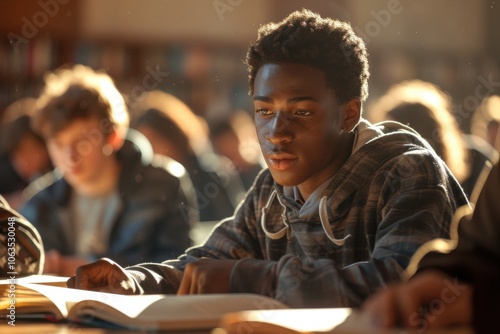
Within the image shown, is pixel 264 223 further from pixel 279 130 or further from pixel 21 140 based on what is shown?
pixel 21 140

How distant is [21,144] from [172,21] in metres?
0.82

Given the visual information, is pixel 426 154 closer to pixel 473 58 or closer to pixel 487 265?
pixel 487 265

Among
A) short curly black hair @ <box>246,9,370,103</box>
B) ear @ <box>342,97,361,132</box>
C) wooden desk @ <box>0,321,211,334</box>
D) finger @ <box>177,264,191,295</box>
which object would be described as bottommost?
wooden desk @ <box>0,321,211,334</box>

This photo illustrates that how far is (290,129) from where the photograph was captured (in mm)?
1322

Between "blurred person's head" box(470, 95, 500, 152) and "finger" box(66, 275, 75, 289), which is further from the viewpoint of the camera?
"blurred person's head" box(470, 95, 500, 152)

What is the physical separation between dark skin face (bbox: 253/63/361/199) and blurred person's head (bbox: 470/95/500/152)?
2.18 ft

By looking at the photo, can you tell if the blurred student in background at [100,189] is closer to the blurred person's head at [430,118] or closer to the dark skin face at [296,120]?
the blurred person's head at [430,118]

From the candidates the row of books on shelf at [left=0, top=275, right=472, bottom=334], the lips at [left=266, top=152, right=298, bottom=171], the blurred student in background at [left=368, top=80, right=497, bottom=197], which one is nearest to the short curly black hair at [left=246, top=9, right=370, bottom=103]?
the lips at [left=266, top=152, right=298, bottom=171]

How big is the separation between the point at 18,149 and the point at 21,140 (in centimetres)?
4

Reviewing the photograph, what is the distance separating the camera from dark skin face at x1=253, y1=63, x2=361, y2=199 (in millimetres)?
1325

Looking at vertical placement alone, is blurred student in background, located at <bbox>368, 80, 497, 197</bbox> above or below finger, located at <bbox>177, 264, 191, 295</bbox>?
above

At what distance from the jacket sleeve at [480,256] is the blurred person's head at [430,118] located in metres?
0.90

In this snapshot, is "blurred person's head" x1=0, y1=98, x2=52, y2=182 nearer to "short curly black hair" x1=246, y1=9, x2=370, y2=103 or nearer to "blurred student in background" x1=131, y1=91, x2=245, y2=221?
"blurred student in background" x1=131, y1=91, x2=245, y2=221

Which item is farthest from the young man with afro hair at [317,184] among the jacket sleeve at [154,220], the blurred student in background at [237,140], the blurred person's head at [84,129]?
the blurred student in background at [237,140]
